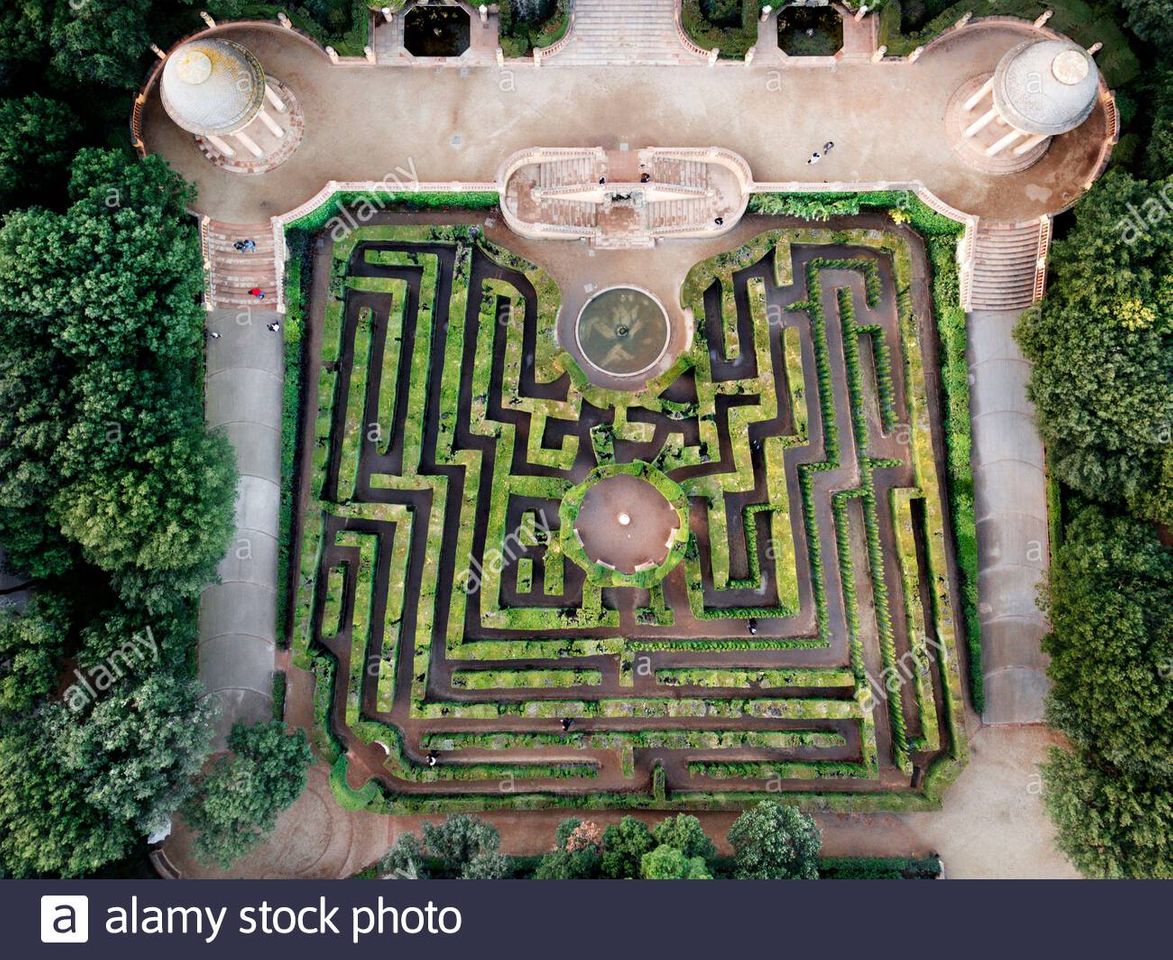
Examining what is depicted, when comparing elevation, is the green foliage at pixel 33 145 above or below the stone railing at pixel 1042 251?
above

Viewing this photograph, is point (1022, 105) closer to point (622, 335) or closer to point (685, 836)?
point (622, 335)

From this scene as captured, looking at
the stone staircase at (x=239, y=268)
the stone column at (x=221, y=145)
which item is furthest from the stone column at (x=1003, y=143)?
the stone column at (x=221, y=145)

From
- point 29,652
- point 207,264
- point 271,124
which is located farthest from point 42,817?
point 271,124

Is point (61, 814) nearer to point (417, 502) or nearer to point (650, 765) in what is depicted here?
point (417, 502)

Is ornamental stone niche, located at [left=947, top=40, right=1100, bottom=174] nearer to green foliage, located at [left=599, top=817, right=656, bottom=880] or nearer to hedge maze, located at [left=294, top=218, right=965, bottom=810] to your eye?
hedge maze, located at [left=294, top=218, right=965, bottom=810]

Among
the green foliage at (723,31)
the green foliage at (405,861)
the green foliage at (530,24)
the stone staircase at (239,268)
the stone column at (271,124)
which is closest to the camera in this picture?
the green foliage at (405,861)

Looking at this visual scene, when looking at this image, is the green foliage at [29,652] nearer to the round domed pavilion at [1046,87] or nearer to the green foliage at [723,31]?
the green foliage at [723,31]

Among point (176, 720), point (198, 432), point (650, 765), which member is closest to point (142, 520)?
point (198, 432)

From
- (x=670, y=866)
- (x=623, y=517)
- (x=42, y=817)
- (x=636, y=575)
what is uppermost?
(x=623, y=517)
